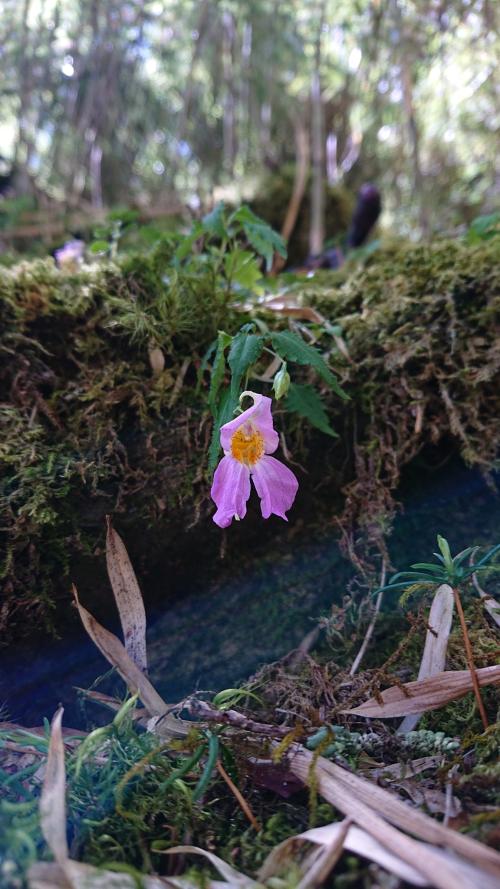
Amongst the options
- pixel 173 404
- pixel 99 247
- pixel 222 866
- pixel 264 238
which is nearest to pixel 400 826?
pixel 222 866

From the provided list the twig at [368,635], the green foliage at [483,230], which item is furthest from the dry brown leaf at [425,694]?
the green foliage at [483,230]

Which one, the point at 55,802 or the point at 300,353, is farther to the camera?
the point at 300,353

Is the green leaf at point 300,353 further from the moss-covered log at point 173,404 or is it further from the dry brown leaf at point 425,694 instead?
the dry brown leaf at point 425,694

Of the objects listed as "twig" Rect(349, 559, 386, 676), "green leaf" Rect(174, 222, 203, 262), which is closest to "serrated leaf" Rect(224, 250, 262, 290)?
"green leaf" Rect(174, 222, 203, 262)

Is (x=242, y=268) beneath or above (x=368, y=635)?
above

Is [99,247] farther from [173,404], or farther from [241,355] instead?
[241,355]

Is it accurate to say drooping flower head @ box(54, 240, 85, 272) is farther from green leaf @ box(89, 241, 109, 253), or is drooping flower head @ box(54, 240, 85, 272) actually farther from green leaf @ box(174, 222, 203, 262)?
green leaf @ box(174, 222, 203, 262)

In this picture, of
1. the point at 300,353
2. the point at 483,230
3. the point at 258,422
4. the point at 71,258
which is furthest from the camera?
the point at 71,258

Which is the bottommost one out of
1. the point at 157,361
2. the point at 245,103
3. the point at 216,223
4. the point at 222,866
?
the point at 222,866
